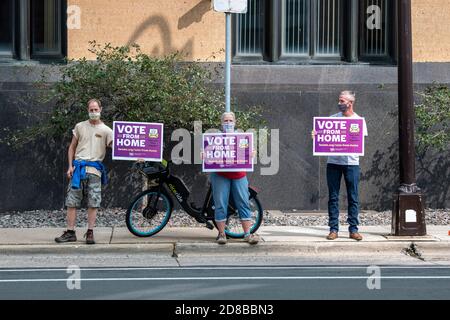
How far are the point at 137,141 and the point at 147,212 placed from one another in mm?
1010

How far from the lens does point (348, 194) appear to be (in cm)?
1278

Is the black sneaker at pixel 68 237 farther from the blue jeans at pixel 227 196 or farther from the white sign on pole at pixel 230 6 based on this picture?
the white sign on pole at pixel 230 6

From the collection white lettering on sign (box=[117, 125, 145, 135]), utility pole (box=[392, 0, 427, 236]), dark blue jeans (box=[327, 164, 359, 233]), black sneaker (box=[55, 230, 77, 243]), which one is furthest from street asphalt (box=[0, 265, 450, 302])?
white lettering on sign (box=[117, 125, 145, 135])

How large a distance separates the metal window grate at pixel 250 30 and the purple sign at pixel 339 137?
3.78 metres

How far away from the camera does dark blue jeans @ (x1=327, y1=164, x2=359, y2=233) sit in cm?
1271

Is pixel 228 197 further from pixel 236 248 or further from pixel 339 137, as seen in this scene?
pixel 339 137

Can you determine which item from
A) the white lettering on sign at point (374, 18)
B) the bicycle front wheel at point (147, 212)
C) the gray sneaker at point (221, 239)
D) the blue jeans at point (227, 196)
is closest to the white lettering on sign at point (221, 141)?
the blue jeans at point (227, 196)

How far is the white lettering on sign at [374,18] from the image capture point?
16.5 m

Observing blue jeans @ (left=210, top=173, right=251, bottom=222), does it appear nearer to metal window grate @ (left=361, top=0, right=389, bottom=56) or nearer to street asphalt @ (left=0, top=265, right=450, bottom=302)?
street asphalt @ (left=0, top=265, right=450, bottom=302)

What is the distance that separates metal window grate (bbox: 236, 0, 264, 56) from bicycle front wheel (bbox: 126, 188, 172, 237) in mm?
4397

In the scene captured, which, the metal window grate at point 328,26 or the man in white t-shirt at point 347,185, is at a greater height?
the metal window grate at point 328,26

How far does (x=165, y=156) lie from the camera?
51.0ft
